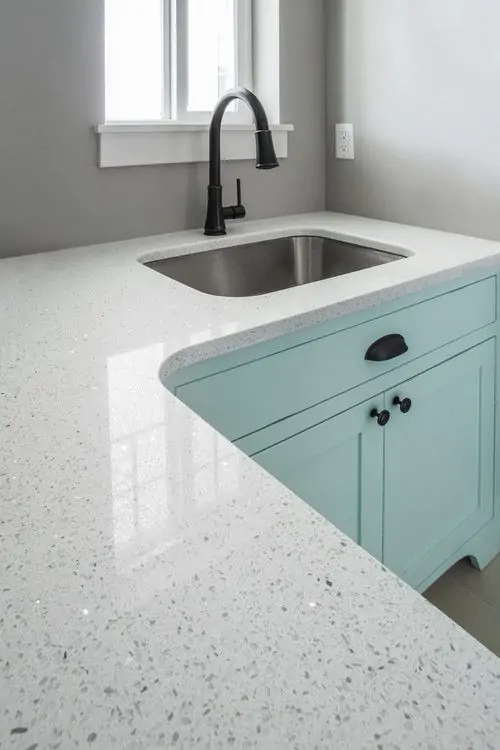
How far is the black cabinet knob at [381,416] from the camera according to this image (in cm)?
124

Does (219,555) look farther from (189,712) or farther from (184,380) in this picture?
(184,380)

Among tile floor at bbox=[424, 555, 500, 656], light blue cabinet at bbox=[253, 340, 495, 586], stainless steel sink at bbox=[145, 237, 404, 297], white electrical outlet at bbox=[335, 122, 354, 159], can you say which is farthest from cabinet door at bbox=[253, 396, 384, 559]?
white electrical outlet at bbox=[335, 122, 354, 159]

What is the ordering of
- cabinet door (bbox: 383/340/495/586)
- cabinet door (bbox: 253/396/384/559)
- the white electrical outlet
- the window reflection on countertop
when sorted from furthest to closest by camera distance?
the white electrical outlet, cabinet door (bbox: 383/340/495/586), cabinet door (bbox: 253/396/384/559), the window reflection on countertop

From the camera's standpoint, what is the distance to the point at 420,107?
1.64 m

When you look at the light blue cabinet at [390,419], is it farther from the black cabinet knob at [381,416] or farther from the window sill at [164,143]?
the window sill at [164,143]

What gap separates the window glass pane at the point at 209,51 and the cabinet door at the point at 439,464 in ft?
3.25

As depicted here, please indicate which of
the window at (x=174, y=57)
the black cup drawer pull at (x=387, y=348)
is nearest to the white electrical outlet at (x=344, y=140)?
A: the window at (x=174, y=57)

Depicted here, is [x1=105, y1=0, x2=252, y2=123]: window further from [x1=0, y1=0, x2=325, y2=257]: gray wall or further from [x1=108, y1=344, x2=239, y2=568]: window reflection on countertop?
[x1=108, y1=344, x2=239, y2=568]: window reflection on countertop

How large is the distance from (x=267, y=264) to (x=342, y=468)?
0.65 m

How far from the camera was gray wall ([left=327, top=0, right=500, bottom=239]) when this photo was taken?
1.51 m

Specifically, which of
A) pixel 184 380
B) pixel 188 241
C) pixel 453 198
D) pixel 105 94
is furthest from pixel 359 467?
pixel 105 94

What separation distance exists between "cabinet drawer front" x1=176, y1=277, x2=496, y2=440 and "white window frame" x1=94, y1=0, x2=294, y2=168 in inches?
28.9

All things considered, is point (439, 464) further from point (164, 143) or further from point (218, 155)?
point (164, 143)

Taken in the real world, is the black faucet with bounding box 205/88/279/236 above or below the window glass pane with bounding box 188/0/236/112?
below
